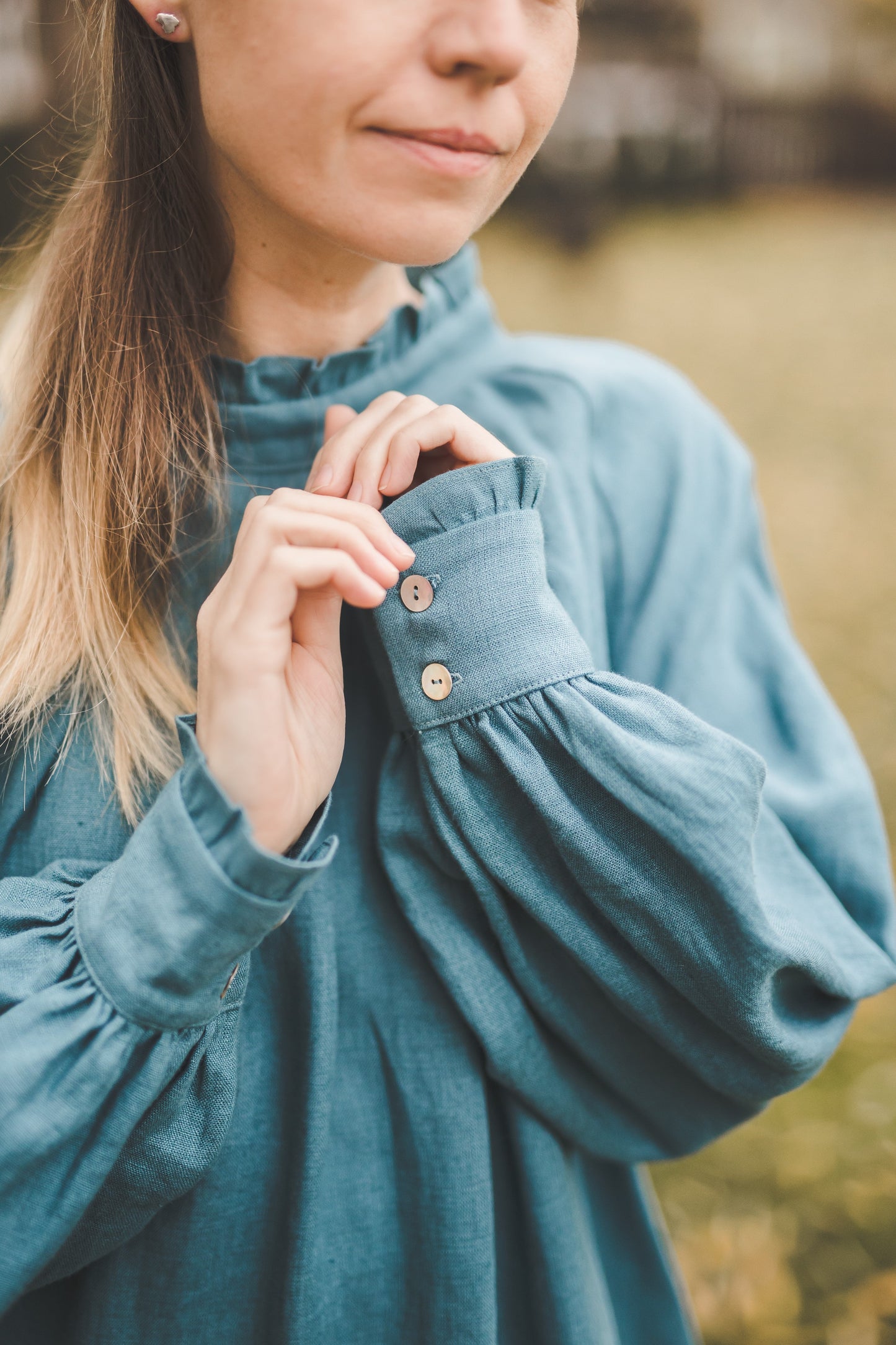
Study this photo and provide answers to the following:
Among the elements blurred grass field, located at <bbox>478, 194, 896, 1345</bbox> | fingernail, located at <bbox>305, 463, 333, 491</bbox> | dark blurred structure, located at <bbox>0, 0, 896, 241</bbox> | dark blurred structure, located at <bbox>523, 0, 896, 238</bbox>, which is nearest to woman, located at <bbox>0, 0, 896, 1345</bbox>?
fingernail, located at <bbox>305, 463, 333, 491</bbox>

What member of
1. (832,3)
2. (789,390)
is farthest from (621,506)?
(832,3)

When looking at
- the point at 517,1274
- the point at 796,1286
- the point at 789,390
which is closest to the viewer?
the point at 517,1274

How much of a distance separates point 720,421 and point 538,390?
288 mm

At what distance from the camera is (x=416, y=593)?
943 mm

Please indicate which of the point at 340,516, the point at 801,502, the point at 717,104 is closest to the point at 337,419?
the point at 340,516

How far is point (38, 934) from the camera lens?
2.83ft

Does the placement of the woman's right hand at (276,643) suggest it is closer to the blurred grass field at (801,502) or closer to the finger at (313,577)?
the finger at (313,577)

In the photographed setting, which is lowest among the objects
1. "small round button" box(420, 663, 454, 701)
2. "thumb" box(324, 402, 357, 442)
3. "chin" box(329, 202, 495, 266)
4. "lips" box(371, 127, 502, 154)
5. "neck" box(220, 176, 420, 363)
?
"small round button" box(420, 663, 454, 701)

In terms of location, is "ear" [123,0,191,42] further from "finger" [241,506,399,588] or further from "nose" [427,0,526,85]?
Result: "finger" [241,506,399,588]

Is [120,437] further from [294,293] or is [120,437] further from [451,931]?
[451,931]

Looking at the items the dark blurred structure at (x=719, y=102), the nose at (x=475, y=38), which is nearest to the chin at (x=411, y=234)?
the nose at (x=475, y=38)

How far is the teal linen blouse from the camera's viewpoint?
83 cm

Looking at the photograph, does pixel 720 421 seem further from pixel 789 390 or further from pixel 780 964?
pixel 789 390

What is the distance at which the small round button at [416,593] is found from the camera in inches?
36.9
